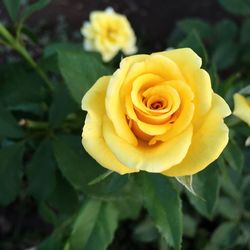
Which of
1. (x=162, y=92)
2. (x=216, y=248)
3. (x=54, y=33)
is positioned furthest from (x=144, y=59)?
(x=54, y=33)

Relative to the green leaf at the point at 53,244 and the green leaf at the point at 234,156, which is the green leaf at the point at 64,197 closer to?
the green leaf at the point at 53,244

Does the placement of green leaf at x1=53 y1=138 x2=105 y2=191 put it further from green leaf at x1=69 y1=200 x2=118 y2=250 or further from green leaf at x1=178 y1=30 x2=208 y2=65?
green leaf at x1=178 y1=30 x2=208 y2=65

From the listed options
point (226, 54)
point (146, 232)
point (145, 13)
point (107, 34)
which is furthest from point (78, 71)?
point (145, 13)

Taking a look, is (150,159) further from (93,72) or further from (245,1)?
(245,1)

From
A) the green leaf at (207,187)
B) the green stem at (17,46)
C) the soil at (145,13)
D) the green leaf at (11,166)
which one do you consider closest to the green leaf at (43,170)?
the green leaf at (11,166)

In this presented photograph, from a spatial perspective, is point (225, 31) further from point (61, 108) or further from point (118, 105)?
point (118, 105)

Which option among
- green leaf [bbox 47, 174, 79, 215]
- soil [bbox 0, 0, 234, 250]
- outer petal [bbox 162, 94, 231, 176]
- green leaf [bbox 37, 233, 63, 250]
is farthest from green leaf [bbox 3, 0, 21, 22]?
soil [bbox 0, 0, 234, 250]

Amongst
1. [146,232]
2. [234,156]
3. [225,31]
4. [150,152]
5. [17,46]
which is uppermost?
[150,152]
